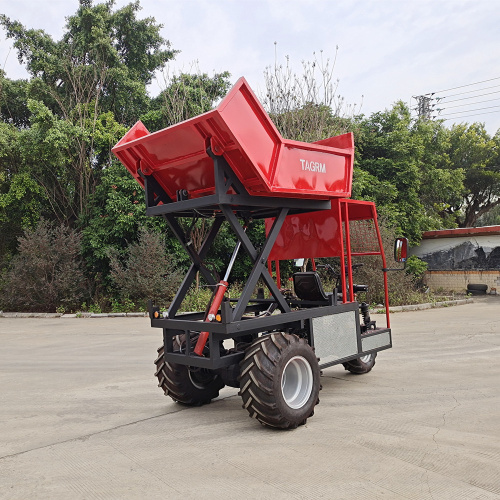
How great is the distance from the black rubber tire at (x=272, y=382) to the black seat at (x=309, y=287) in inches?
51.1

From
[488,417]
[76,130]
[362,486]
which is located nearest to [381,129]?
[76,130]

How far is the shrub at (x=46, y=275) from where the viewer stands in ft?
50.9

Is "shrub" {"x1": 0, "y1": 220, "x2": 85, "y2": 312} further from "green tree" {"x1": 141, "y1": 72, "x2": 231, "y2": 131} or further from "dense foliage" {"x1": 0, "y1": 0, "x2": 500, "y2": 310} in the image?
"green tree" {"x1": 141, "y1": 72, "x2": 231, "y2": 131}

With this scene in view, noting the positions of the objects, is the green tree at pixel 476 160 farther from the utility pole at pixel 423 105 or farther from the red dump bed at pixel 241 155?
the red dump bed at pixel 241 155

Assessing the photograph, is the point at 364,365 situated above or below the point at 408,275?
below

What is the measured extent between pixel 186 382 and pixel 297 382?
4.11 ft

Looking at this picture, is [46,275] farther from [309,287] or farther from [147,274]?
[309,287]

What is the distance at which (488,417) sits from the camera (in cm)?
460

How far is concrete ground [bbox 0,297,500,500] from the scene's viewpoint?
327cm

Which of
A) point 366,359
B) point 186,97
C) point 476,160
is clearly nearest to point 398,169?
point 186,97

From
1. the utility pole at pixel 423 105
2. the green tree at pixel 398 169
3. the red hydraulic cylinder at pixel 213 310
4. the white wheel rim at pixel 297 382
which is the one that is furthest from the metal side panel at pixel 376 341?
the utility pole at pixel 423 105

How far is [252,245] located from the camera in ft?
15.6

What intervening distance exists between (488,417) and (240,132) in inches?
140

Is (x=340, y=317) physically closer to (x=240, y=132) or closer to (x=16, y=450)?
(x=240, y=132)
